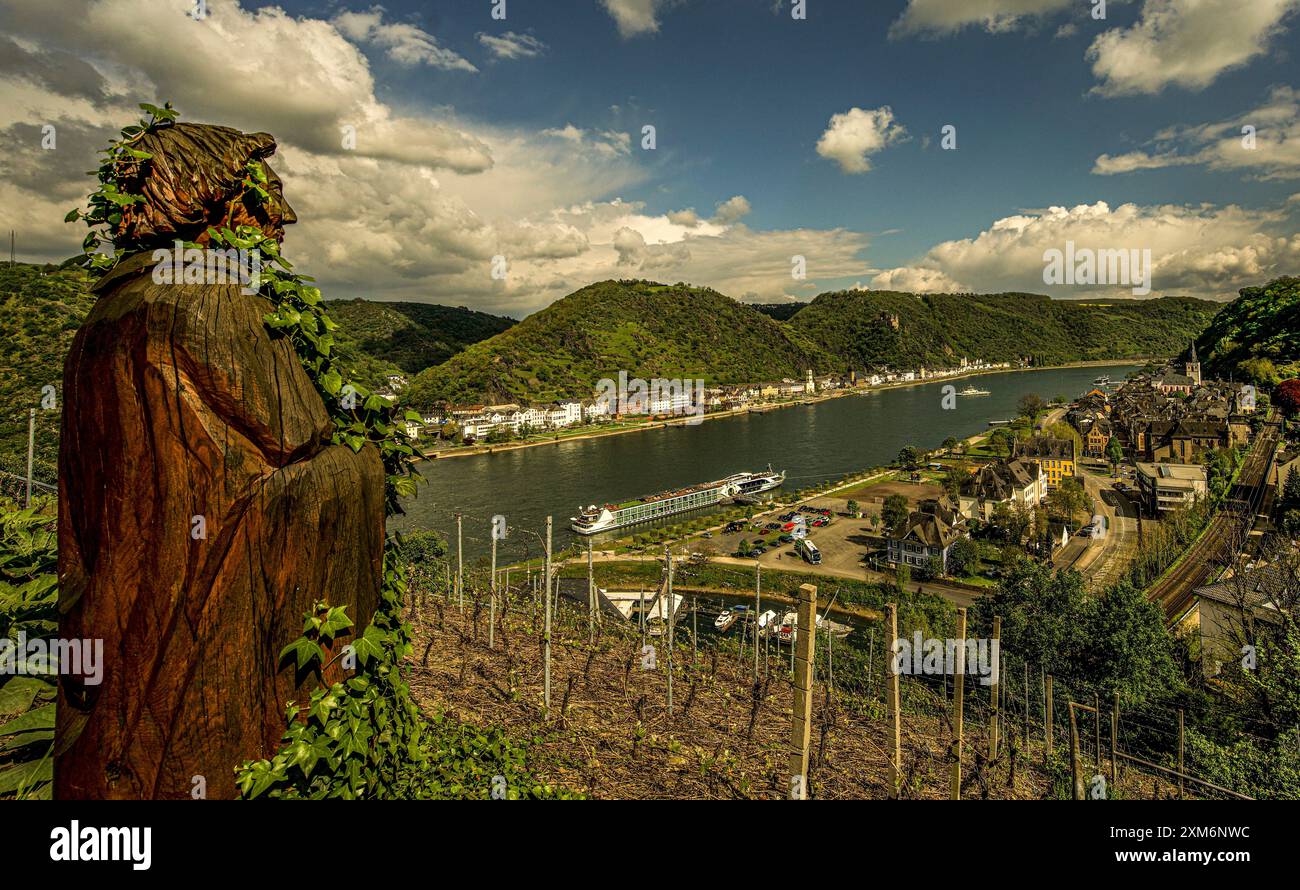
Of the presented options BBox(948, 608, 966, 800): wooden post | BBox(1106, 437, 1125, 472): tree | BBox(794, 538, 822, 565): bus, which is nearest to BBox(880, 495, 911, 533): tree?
BBox(794, 538, 822, 565): bus

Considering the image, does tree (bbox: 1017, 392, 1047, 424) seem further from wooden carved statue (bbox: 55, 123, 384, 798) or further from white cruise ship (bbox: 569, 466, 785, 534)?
wooden carved statue (bbox: 55, 123, 384, 798)

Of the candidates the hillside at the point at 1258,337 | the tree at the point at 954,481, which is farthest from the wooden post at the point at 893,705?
the hillside at the point at 1258,337

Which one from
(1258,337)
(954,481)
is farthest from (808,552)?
(1258,337)

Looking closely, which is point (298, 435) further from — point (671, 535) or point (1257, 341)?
point (1257, 341)

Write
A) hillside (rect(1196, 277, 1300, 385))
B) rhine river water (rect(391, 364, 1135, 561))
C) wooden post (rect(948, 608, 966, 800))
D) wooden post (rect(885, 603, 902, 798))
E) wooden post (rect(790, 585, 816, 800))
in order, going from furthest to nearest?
hillside (rect(1196, 277, 1300, 385)) → rhine river water (rect(391, 364, 1135, 561)) → wooden post (rect(885, 603, 902, 798)) → wooden post (rect(948, 608, 966, 800)) → wooden post (rect(790, 585, 816, 800))

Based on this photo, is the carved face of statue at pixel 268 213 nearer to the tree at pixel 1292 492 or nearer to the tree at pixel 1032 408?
the tree at pixel 1292 492

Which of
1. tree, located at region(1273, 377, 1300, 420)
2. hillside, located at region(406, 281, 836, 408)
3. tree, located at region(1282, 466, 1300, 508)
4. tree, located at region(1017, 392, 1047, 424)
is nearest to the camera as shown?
tree, located at region(1282, 466, 1300, 508)

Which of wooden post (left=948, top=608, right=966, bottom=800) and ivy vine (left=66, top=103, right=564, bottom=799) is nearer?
ivy vine (left=66, top=103, right=564, bottom=799)
